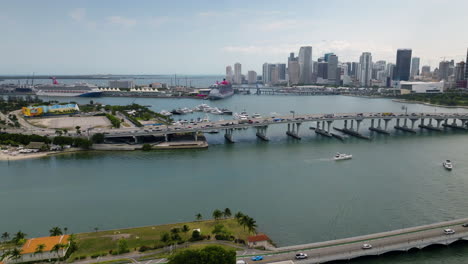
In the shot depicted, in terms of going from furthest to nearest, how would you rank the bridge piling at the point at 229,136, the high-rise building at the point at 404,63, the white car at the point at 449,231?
the high-rise building at the point at 404,63 → the bridge piling at the point at 229,136 → the white car at the point at 449,231

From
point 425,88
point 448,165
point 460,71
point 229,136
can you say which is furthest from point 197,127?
point 460,71

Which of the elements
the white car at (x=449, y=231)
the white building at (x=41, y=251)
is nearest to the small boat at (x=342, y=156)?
the white car at (x=449, y=231)

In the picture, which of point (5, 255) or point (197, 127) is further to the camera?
point (197, 127)

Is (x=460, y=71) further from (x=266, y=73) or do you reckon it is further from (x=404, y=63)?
(x=266, y=73)


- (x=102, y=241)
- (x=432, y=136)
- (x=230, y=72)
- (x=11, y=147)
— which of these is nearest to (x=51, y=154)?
(x=11, y=147)

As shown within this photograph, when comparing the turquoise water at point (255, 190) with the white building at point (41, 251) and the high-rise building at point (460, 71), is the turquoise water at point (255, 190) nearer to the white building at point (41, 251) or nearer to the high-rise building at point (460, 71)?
the white building at point (41, 251)

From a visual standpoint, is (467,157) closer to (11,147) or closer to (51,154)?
(51,154)
